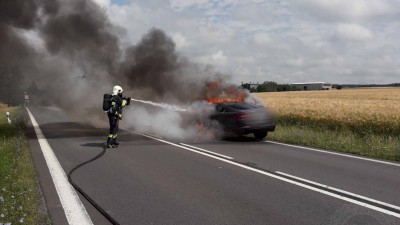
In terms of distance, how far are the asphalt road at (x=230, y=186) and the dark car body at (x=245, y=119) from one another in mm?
2046

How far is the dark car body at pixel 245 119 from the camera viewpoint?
13.8 meters

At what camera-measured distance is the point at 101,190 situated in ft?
22.2

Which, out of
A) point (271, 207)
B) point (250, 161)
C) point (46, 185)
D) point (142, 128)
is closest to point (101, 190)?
point (46, 185)

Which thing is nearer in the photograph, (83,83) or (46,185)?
(46,185)

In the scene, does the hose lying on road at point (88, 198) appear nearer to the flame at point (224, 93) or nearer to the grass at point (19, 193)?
the grass at point (19, 193)

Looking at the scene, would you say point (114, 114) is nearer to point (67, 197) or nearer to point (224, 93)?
point (224, 93)

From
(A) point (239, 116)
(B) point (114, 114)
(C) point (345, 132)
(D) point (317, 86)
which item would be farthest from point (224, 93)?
(D) point (317, 86)

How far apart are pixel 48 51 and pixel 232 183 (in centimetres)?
1431

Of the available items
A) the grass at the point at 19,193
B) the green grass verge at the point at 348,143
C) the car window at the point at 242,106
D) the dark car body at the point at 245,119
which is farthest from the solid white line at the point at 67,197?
the green grass verge at the point at 348,143

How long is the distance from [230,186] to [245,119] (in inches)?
275

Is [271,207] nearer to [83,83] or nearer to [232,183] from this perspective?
[232,183]

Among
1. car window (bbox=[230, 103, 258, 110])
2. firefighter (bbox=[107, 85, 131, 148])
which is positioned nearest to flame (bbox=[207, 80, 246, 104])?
car window (bbox=[230, 103, 258, 110])

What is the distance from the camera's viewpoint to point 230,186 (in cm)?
691

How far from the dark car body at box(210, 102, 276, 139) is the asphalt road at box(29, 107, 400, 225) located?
2046 millimetres
